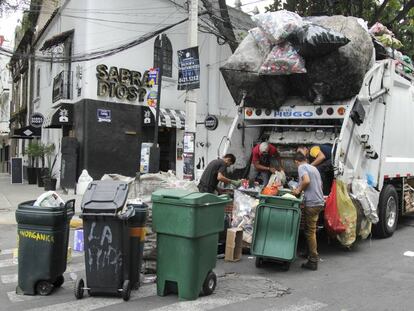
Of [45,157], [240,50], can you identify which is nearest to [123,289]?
[240,50]

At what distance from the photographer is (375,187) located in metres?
8.41

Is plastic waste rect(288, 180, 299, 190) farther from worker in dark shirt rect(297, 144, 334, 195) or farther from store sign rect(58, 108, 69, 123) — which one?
store sign rect(58, 108, 69, 123)

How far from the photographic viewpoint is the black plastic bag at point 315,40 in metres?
7.24

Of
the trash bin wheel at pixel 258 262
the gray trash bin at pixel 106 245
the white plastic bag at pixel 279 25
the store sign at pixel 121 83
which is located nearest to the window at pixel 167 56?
the store sign at pixel 121 83

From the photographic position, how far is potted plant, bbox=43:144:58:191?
58.3 feet

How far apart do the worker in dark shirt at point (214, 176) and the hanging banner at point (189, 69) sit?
124 inches

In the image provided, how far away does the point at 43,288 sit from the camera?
5.36 metres

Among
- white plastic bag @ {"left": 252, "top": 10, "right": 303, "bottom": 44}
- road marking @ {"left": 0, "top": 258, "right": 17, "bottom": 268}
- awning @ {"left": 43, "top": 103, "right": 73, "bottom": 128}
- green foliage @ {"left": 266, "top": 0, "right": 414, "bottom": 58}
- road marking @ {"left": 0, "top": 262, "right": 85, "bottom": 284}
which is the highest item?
green foliage @ {"left": 266, "top": 0, "right": 414, "bottom": 58}

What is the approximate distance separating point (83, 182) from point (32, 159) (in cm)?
896

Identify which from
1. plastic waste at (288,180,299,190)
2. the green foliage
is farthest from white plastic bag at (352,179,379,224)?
the green foliage

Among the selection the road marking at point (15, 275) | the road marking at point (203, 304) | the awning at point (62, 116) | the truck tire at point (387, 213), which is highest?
the awning at point (62, 116)

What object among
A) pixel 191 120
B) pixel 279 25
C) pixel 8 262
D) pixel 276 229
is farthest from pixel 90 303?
pixel 191 120

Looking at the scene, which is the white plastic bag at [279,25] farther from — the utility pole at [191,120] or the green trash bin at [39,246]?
the green trash bin at [39,246]

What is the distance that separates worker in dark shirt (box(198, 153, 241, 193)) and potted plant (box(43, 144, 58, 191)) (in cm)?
1099
